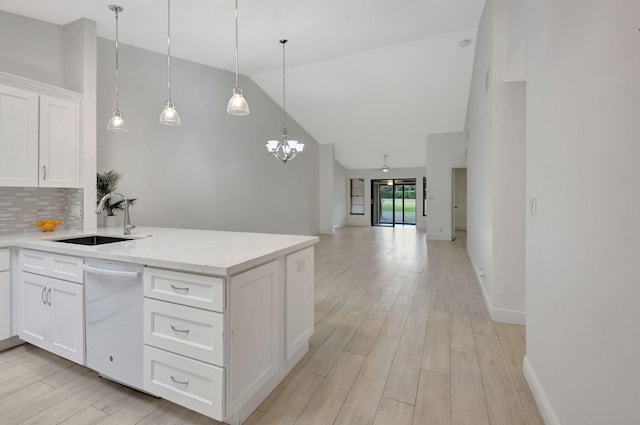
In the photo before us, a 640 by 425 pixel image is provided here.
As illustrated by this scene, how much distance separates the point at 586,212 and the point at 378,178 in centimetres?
1108

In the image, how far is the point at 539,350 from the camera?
1.80 m

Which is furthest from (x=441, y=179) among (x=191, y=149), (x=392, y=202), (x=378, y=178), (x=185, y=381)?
(x=185, y=381)

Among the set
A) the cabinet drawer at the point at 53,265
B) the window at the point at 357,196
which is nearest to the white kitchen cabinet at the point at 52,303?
the cabinet drawer at the point at 53,265

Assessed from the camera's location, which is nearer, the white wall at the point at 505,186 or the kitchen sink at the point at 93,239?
the kitchen sink at the point at 93,239

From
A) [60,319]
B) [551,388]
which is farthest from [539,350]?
[60,319]

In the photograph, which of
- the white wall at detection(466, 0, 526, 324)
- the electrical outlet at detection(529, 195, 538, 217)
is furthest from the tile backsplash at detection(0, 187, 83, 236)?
the white wall at detection(466, 0, 526, 324)

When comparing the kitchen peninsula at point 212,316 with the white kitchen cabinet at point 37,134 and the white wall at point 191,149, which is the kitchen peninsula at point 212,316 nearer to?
the white kitchen cabinet at point 37,134

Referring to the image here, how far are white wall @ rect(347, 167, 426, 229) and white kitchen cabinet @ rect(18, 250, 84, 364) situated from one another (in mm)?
10611

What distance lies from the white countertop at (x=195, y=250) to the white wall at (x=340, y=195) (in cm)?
833

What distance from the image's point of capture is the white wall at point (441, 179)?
8.30 m

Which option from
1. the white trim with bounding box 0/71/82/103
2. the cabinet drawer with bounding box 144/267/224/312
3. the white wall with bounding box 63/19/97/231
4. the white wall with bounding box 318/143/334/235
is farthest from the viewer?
the white wall with bounding box 318/143/334/235

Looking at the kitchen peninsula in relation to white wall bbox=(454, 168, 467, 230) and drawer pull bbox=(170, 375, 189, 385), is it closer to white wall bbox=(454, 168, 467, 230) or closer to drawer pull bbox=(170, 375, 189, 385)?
drawer pull bbox=(170, 375, 189, 385)

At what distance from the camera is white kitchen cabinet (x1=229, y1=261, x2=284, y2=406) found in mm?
1582

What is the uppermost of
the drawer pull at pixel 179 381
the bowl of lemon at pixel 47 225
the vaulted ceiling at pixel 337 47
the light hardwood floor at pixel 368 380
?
the vaulted ceiling at pixel 337 47
